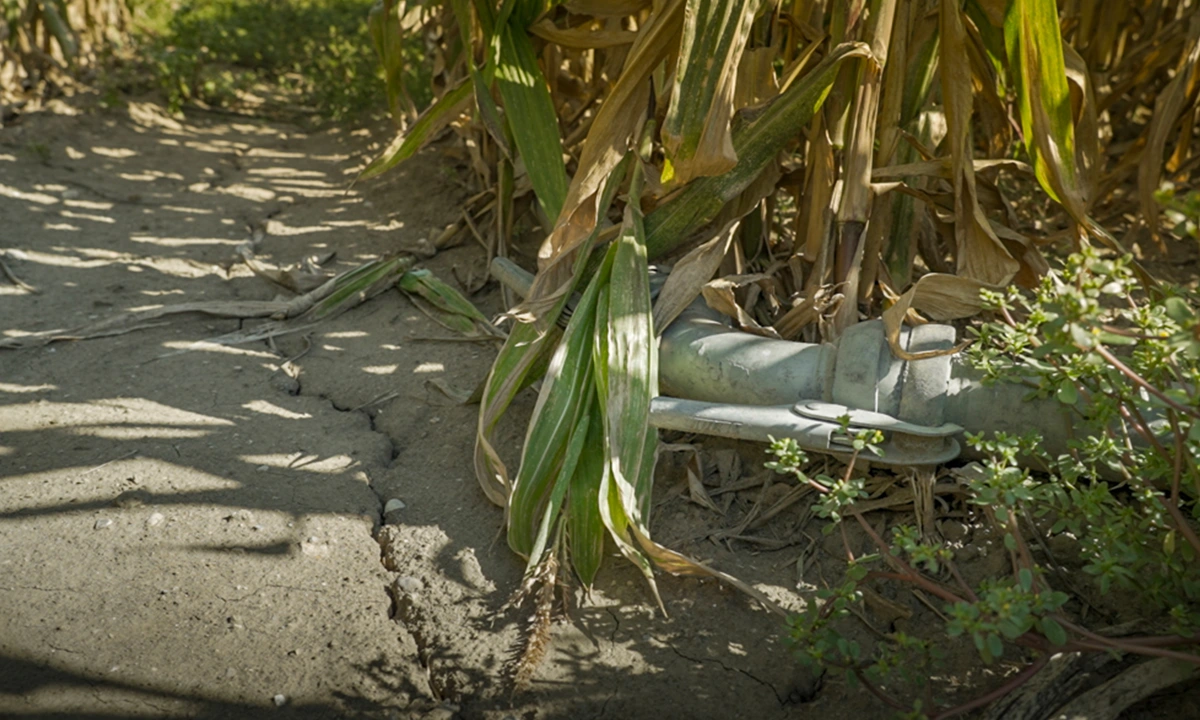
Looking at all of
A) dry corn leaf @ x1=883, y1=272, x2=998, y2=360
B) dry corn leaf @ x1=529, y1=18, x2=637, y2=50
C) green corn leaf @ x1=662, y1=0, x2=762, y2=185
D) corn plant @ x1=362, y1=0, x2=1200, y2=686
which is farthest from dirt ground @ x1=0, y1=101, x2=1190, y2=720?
dry corn leaf @ x1=529, y1=18, x2=637, y2=50

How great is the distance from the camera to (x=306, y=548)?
6.37 feet

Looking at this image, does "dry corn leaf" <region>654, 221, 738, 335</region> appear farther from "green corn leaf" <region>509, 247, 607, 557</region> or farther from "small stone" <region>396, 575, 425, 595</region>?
"small stone" <region>396, 575, 425, 595</region>

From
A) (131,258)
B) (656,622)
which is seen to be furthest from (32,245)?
(656,622)

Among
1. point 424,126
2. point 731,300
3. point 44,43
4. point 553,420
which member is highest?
point 424,126

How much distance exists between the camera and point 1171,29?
2.99 meters

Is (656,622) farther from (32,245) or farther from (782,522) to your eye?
(32,245)

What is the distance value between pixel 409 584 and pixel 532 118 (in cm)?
119

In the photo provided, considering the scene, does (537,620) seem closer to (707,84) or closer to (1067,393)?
(1067,393)

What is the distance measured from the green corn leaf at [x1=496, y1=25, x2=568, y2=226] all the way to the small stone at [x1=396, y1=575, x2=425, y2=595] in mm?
928

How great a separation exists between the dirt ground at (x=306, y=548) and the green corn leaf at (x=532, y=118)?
45cm

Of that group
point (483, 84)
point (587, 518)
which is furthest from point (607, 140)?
point (587, 518)

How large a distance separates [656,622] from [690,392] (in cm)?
51

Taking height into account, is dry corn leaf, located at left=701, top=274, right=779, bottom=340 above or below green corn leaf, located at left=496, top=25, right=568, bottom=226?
below

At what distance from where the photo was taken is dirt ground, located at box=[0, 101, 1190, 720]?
1660 millimetres
